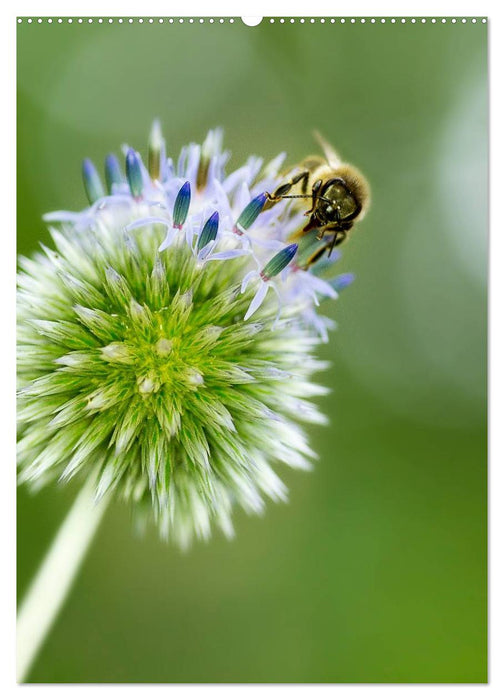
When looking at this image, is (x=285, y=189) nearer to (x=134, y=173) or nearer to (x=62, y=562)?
(x=134, y=173)

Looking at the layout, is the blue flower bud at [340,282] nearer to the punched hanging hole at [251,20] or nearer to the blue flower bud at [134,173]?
the blue flower bud at [134,173]

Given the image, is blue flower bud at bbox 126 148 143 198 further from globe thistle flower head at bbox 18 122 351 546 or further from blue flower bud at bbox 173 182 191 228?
blue flower bud at bbox 173 182 191 228

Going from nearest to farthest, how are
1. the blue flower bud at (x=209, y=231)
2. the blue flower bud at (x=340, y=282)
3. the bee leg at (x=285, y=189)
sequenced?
the blue flower bud at (x=209, y=231) < the bee leg at (x=285, y=189) < the blue flower bud at (x=340, y=282)

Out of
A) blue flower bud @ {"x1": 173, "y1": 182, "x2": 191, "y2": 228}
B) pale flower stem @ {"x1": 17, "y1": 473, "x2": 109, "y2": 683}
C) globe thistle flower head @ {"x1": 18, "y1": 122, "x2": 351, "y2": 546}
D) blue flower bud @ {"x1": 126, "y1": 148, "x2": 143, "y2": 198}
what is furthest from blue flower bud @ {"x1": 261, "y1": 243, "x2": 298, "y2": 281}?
pale flower stem @ {"x1": 17, "y1": 473, "x2": 109, "y2": 683}

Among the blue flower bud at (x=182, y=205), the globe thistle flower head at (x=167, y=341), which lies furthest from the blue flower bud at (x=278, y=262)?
the blue flower bud at (x=182, y=205)

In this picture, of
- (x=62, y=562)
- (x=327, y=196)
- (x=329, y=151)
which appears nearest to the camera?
(x=62, y=562)

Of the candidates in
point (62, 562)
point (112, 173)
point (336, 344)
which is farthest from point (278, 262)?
point (62, 562)
